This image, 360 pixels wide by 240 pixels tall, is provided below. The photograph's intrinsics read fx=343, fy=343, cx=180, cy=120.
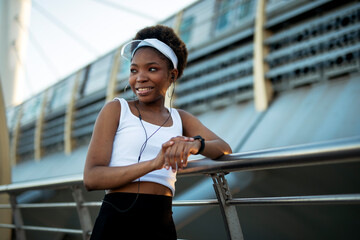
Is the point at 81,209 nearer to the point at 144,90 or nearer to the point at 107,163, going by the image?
the point at 107,163

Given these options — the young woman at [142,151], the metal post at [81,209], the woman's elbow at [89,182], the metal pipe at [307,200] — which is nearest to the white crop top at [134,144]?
the young woman at [142,151]

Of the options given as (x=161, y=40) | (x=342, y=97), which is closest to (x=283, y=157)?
(x=161, y=40)

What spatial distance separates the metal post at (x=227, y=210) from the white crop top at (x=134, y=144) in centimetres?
25

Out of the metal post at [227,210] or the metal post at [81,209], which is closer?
the metal post at [227,210]

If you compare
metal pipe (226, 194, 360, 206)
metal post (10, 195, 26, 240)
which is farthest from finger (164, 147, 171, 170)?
metal post (10, 195, 26, 240)

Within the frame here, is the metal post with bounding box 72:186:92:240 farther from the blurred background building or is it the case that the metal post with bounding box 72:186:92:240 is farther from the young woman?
the blurred background building

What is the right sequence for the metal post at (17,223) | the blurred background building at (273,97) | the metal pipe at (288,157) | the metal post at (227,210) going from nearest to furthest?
the metal pipe at (288,157) < the metal post at (227,210) < the metal post at (17,223) < the blurred background building at (273,97)

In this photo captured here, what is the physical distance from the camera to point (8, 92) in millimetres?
16750

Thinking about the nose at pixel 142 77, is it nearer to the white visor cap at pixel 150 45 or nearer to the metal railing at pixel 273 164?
the white visor cap at pixel 150 45

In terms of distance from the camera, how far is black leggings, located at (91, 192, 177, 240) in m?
1.36

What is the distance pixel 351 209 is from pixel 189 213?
238 centimetres

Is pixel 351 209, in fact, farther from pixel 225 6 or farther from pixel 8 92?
pixel 8 92

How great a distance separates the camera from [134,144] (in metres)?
1.44

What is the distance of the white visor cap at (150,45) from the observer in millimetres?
1541
